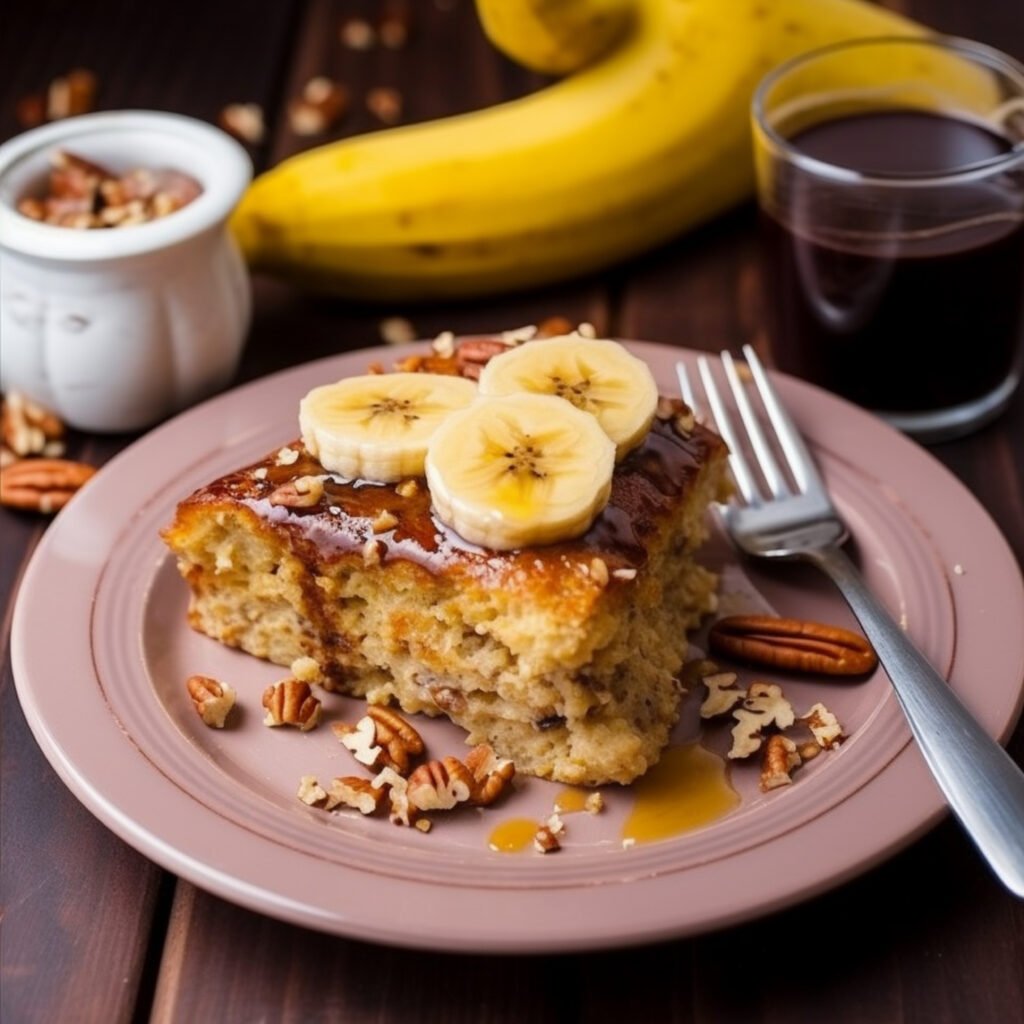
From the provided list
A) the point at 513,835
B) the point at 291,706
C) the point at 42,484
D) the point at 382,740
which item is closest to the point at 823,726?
the point at 513,835

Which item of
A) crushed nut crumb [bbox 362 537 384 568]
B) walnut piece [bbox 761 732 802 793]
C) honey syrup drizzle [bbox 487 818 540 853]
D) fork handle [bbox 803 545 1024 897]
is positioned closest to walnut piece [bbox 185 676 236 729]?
crushed nut crumb [bbox 362 537 384 568]

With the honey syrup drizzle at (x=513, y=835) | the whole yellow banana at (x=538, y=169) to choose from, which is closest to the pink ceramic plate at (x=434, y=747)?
the honey syrup drizzle at (x=513, y=835)

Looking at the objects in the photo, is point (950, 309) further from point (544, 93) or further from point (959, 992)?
point (959, 992)

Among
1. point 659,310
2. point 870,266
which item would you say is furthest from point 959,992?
point 659,310

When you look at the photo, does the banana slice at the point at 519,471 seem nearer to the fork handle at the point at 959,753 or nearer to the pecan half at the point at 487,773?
the pecan half at the point at 487,773

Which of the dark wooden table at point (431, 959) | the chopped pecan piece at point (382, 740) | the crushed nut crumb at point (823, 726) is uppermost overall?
the crushed nut crumb at point (823, 726)

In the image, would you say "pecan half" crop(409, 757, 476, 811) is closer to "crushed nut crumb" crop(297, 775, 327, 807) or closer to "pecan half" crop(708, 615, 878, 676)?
"crushed nut crumb" crop(297, 775, 327, 807)
